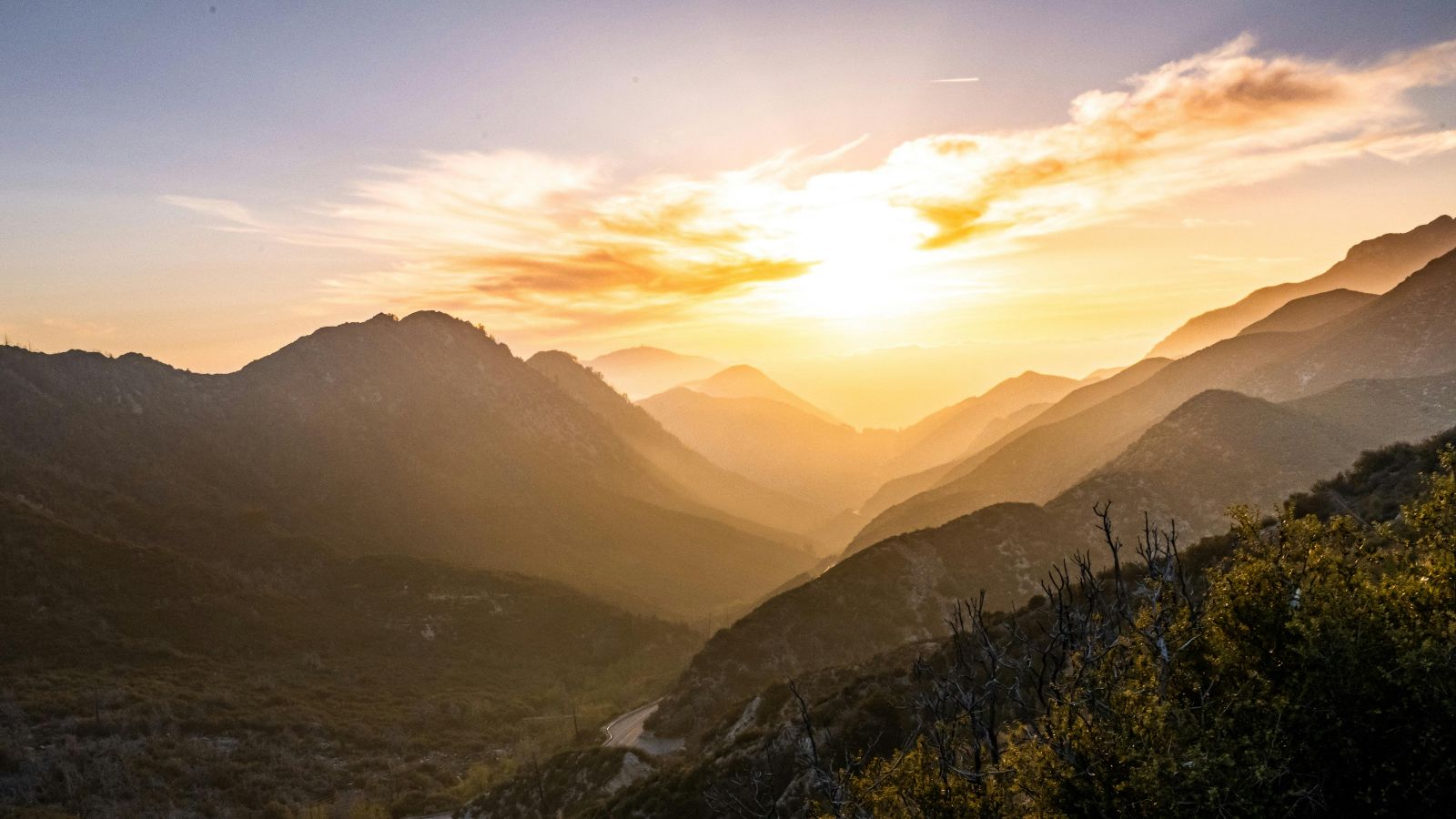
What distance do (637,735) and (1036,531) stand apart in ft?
197

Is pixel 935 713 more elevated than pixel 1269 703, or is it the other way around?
pixel 1269 703

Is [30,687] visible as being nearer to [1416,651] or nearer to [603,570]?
[603,570]

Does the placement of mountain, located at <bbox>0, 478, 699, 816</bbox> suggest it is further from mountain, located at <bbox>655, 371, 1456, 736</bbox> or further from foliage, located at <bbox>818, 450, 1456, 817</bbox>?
foliage, located at <bbox>818, 450, 1456, 817</bbox>

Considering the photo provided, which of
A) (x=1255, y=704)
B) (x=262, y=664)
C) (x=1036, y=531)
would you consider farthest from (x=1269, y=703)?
(x=262, y=664)

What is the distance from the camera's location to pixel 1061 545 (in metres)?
97.8

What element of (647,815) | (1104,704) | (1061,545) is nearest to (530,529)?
(1061,545)

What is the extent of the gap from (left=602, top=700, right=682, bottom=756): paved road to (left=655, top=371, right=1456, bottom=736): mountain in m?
2.11

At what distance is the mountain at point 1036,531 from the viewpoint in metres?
86.1

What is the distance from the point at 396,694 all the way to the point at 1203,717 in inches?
4454

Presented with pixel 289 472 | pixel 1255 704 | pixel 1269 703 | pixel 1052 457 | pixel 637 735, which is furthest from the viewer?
pixel 1052 457

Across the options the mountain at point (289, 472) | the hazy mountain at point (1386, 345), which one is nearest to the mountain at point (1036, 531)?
the hazy mountain at point (1386, 345)

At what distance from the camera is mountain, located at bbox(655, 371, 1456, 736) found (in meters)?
86.1

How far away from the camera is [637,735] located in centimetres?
8506

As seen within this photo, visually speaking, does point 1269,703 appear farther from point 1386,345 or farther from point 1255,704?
point 1386,345
